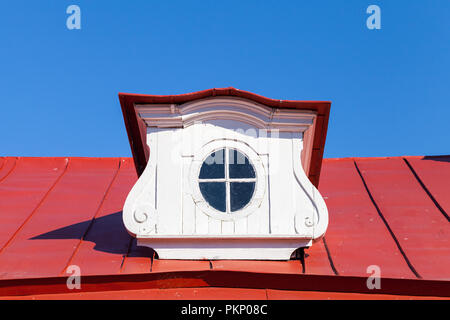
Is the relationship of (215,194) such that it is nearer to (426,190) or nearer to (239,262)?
(239,262)

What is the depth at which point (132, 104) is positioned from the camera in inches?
262

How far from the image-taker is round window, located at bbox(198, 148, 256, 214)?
6473 mm

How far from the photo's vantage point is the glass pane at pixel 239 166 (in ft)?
21.5

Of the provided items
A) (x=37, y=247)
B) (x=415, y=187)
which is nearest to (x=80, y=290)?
(x=37, y=247)

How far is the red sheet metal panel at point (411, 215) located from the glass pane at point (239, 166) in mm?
1960

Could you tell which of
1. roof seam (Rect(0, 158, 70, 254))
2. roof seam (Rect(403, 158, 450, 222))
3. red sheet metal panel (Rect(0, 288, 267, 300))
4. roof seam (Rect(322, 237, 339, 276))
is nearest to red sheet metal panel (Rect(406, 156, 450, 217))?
roof seam (Rect(403, 158, 450, 222))

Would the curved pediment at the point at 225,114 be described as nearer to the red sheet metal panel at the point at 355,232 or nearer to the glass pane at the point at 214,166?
the glass pane at the point at 214,166

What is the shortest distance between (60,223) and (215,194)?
230 cm

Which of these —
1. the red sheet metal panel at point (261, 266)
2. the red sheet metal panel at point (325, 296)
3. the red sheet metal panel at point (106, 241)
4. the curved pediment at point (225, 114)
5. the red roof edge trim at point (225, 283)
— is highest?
the curved pediment at point (225, 114)

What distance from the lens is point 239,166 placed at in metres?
6.59

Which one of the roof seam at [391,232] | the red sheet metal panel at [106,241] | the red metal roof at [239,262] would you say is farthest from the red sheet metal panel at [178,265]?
the roof seam at [391,232]

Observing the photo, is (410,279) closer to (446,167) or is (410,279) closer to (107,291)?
(107,291)

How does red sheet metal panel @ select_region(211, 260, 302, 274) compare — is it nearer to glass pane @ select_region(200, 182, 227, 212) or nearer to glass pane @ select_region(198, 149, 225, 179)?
glass pane @ select_region(200, 182, 227, 212)

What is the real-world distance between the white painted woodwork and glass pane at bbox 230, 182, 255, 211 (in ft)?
0.19
